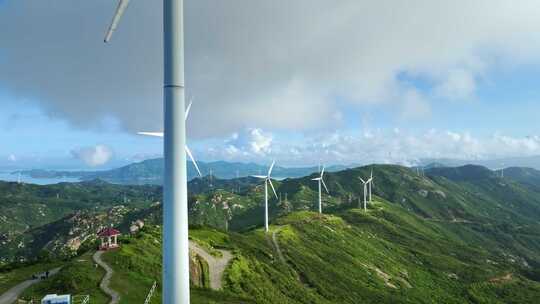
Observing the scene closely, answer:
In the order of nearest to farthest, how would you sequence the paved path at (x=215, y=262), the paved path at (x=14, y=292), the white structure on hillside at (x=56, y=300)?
the white structure on hillside at (x=56, y=300)
the paved path at (x=14, y=292)
the paved path at (x=215, y=262)

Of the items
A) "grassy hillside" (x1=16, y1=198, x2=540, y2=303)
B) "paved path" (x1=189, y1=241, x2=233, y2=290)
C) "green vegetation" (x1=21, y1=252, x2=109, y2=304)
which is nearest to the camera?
"green vegetation" (x1=21, y1=252, x2=109, y2=304)

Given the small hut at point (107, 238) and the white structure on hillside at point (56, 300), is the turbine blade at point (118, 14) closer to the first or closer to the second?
the white structure on hillside at point (56, 300)

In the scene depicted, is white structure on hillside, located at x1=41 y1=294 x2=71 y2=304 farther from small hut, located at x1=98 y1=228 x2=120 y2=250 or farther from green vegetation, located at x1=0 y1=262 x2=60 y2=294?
small hut, located at x1=98 y1=228 x2=120 y2=250

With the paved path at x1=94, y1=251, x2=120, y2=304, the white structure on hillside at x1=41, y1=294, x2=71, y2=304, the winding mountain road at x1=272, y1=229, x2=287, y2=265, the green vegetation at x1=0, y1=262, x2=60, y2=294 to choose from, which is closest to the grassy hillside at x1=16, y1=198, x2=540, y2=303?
the winding mountain road at x1=272, y1=229, x2=287, y2=265

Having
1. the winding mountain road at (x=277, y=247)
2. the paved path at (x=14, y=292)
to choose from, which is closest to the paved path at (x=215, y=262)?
the winding mountain road at (x=277, y=247)

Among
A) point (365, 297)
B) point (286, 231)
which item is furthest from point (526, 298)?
point (286, 231)

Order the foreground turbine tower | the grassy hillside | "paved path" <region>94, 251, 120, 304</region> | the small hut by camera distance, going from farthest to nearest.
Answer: the small hut
the grassy hillside
"paved path" <region>94, 251, 120, 304</region>
the foreground turbine tower

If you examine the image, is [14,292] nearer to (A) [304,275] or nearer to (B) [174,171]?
(B) [174,171]
